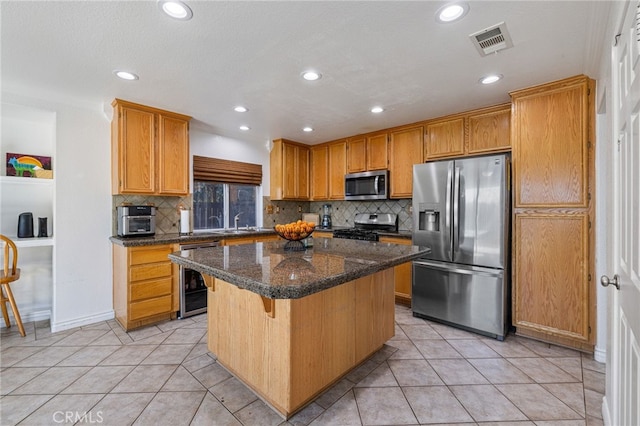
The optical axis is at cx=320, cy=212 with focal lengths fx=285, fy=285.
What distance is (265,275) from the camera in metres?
1.37

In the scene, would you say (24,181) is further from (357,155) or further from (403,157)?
(403,157)

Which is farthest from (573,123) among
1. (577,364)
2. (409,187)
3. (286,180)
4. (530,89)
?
(286,180)

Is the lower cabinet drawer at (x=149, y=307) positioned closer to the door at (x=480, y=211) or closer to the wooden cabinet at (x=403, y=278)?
the wooden cabinet at (x=403, y=278)

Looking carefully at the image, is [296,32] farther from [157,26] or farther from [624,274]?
[624,274]

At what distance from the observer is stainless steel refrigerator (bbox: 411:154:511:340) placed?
270 cm

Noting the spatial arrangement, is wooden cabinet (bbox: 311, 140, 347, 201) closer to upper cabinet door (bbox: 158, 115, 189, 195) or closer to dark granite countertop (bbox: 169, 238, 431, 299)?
upper cabinet door (bbox: 158, 115, 189, 195)

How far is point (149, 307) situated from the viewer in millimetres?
3002

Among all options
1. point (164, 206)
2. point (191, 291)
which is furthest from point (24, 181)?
point (191, 291)

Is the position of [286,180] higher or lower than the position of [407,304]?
higher

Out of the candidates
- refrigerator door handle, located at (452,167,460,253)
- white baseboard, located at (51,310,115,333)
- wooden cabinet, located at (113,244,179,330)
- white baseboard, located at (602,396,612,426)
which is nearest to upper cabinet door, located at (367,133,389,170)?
refrigerator door handle, located at (452,167,460,253)

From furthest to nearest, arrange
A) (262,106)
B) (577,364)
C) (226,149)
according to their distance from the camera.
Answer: (226,149) < (262,106) < (577,364)

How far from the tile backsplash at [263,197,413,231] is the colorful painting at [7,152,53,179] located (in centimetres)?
273

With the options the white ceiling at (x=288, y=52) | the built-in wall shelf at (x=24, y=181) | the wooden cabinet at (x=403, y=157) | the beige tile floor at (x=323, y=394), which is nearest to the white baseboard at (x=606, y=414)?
the beige tile floor at (x=323, y=394)

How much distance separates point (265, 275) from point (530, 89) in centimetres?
290
